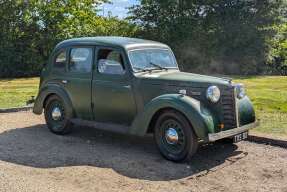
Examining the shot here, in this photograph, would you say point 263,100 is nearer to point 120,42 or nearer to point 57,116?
point 120,42

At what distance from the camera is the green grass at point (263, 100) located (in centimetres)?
891

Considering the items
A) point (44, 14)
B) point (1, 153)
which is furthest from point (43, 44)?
point (1, 153)

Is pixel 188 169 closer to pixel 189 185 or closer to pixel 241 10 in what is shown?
pixel 189 185

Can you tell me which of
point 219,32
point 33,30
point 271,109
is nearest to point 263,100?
point 271,109

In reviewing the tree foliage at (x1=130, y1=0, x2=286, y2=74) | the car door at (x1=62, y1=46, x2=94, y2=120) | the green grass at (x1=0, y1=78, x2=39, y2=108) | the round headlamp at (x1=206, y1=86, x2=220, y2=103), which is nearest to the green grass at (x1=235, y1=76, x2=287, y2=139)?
the round headlamp at (x1=206, y1=86, x2=220, y2=103)

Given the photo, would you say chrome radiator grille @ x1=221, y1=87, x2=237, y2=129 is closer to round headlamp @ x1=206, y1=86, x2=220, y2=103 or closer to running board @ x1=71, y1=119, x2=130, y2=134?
round headlamp @ x1=206, y1=86, x2=220, y2=103

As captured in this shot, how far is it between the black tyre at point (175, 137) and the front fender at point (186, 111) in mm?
120

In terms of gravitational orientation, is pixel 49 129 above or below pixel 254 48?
below

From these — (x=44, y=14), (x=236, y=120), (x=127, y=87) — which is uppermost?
(x=44, y=14)

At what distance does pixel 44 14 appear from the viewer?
21359 mm

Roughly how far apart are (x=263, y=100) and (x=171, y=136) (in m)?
5.40

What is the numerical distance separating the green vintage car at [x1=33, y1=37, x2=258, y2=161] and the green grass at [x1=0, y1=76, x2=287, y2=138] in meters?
1.44

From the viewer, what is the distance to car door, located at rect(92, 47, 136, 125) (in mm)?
7781

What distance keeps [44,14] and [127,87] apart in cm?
1463
